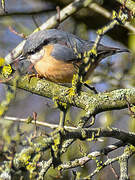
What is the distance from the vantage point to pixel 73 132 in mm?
1937

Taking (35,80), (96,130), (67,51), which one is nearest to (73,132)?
(96,130)

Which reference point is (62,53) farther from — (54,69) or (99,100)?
(99,100)

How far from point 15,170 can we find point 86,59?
88cm

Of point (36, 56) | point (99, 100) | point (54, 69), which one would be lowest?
point (99, 100)

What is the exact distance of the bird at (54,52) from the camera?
3465mm

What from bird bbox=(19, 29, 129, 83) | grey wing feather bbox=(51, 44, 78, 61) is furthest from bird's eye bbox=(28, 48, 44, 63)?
grey wing feather bbox=(51, 44, 78, 61)

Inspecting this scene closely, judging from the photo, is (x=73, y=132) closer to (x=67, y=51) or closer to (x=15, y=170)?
(x=15, y=170)

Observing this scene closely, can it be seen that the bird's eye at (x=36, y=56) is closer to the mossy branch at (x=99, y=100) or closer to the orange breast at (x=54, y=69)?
the orange breast at (x=54, y=69)

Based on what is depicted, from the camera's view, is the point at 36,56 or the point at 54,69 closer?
the point at 54,69

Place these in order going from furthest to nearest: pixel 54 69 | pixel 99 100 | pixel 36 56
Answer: pixel 36 56 → pixel 54 69 → pixel 99 100

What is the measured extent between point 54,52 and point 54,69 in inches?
8.2

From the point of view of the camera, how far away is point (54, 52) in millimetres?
3547

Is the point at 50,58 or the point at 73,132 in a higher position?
the point at 50,58

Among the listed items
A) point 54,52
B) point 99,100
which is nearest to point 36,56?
point 54,52
